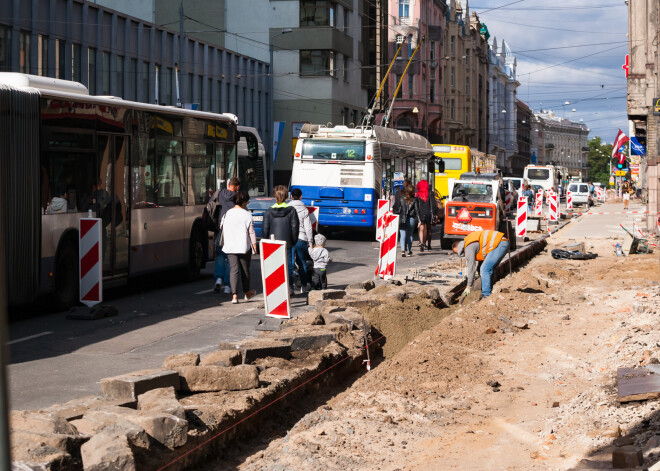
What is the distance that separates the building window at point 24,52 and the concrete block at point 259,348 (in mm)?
27675

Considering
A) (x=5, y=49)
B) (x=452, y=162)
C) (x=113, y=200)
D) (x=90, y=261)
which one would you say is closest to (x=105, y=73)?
(x=5, y=49)

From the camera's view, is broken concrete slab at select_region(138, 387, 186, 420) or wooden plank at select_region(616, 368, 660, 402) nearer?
broken concrete slab at select_region(138, 387, 186, 420)

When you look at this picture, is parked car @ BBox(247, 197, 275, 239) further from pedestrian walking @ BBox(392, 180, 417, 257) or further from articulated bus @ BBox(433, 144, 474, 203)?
articulated bus @ BBox(433, 144, 474, 203)

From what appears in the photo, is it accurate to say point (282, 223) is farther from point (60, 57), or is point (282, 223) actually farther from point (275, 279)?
point (60, 57)

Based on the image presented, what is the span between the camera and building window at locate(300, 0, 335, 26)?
60094 millimetres

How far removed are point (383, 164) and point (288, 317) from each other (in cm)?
1931

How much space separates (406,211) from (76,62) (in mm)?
19966

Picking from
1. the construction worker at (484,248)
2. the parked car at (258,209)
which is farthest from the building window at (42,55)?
the construction worker at (484,248)

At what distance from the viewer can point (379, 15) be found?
7419cm

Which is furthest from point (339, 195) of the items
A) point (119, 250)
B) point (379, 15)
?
point (379, 15)

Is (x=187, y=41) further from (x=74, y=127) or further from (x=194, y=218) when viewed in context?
(x=74, y=127)

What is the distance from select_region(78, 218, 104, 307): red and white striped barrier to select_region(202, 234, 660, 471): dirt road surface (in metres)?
3.73

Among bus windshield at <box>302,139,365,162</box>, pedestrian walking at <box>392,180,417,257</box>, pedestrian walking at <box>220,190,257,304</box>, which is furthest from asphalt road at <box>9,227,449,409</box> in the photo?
bus windshield at <box>302,139,365,162</box>

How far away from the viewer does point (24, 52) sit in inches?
1391
